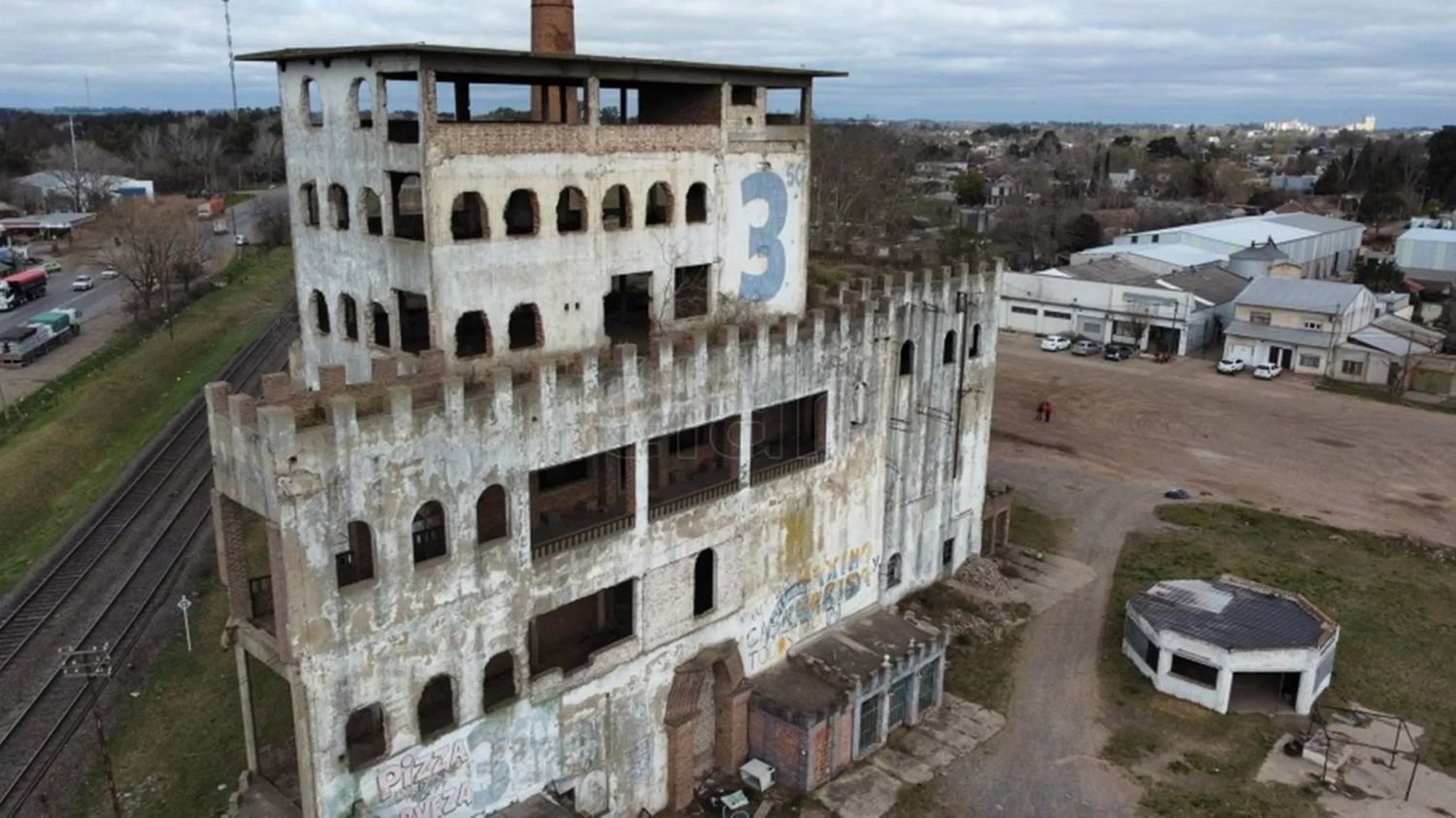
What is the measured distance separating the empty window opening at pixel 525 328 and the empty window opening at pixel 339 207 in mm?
4519

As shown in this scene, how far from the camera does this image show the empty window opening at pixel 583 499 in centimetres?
2414

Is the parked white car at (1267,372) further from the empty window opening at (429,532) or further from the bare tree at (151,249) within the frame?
the bare tree at (151,249)

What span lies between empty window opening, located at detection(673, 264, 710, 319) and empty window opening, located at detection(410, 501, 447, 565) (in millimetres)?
9240

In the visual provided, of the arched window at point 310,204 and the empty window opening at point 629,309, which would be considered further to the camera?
the empty window opening at point 629,309

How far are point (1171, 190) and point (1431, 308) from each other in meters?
76.8

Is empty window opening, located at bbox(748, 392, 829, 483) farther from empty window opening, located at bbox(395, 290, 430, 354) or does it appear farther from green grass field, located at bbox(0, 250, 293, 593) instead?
green grass field, located at bbox(0, 250, 293, 593)

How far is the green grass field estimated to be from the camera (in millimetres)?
44062

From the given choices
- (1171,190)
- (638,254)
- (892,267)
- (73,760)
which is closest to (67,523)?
(73,760)

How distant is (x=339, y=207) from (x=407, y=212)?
1.64 meters

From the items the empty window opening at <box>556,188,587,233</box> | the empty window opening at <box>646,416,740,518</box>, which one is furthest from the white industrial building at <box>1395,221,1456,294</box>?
the empty window opening at <box>556,188,587,233</box>

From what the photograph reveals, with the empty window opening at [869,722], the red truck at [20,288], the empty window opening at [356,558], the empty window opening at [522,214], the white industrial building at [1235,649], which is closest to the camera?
the empty window opening at [356,558]

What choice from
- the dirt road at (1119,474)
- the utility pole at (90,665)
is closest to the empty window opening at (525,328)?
the utility pole at (90,665)

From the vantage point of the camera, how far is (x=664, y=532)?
25719 millimetres

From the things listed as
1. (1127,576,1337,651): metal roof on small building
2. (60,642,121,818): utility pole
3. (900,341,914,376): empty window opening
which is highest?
(900,341,914,376): empty window opening
